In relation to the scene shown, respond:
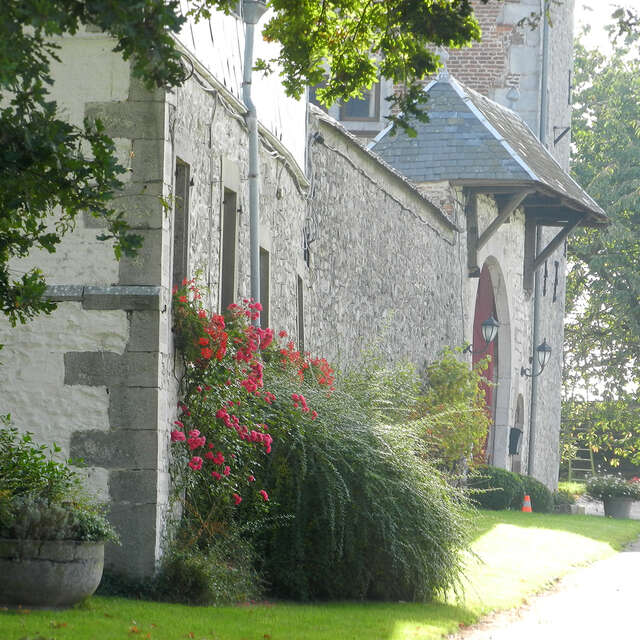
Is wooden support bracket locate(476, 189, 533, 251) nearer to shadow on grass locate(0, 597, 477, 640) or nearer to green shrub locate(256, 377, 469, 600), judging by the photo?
green shrub locate(256, 377, 469, 600)

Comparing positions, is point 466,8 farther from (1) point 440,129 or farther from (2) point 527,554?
(1) point 440,129

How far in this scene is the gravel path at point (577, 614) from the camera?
789cm

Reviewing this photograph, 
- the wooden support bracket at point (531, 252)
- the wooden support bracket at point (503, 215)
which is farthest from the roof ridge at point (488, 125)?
the wooden support bracket at point (531, 252)

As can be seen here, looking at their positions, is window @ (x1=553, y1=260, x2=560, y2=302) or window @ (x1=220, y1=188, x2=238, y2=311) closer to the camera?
window @ (x1=220, y1=188, x2=238, y2=311)

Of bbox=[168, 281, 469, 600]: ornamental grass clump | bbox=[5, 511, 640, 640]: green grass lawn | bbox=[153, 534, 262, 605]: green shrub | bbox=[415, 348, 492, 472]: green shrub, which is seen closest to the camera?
bbox=[5, 511, 640, 640]: green grass lawn

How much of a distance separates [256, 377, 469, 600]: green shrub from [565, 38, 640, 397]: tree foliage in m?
23.1

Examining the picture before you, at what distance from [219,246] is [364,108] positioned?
15.5 meters

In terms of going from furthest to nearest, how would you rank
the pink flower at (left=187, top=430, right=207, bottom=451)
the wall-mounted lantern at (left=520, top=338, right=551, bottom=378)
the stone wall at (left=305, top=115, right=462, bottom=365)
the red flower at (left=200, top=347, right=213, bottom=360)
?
the wall-mounted lantern at (left=520, top=338, right=551, bottom=378), the stone wall at (left=305, top=115, right=462, bottom=365), the red flower at (left=200, top=347, right=213, bottom=360), the pink flower at (left=187, top=430, right=207, bottom=451)

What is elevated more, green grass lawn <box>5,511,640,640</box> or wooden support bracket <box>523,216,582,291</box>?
wooden support bracket <box>523,216,582,291</box>

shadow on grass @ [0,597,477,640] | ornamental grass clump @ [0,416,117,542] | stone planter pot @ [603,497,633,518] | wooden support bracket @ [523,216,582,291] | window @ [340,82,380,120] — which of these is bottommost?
stone planter pot @ [603,497,633,518]

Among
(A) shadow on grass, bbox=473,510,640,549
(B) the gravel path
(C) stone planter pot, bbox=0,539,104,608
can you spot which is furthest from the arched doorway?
(C) stone planter pot, bbox=0,539,104,608

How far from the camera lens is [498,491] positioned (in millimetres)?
19844

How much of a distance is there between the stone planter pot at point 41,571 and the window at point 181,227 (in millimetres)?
2554

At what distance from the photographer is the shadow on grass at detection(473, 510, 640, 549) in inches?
639
